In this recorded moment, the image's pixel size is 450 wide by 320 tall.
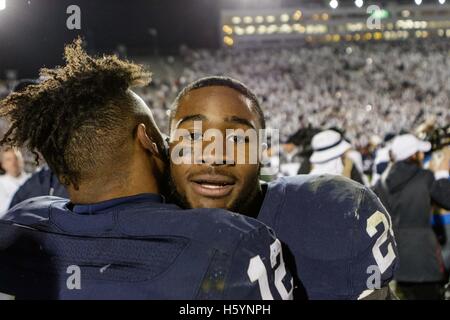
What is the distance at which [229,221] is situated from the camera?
122 cm

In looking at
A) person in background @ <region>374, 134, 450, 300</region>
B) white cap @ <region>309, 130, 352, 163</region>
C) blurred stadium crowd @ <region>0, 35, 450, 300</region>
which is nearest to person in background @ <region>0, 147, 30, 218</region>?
white cap @ <region>309, 130, 352, 163</region>

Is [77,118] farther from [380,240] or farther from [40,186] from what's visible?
[40,186]

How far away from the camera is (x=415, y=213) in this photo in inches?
169

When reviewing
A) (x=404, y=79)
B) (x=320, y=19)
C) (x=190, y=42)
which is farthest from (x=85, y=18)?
(x=320, y=19)

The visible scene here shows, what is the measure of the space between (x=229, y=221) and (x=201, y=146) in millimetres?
443

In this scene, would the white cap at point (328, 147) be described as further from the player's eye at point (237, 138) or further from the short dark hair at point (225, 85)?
the player's eye at point (237, 138)

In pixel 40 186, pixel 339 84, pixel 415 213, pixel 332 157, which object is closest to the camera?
pixel 40 186

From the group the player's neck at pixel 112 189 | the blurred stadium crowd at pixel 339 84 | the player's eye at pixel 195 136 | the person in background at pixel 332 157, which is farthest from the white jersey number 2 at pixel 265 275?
the blurred stadium crowd at pixel 339 84

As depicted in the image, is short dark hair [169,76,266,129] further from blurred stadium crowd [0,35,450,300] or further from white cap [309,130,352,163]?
blurred stadium crowd [0,35,450,300]

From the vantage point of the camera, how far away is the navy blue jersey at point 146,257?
1152 mm

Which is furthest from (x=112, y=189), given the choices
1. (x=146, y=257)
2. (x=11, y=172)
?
(x=11, y=172)

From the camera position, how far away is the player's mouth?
1613mm

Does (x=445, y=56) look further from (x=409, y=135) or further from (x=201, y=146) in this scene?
(x=201, y=146)

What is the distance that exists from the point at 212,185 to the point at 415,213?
308cm
